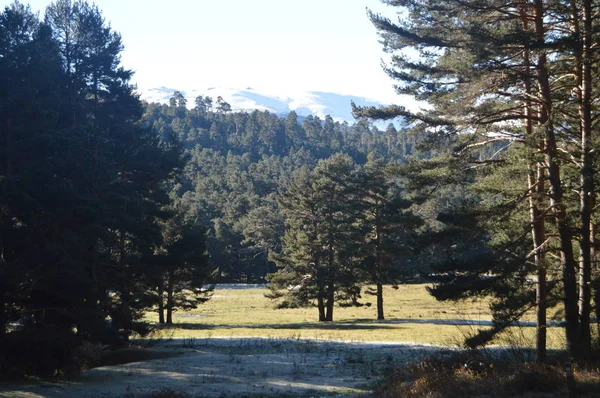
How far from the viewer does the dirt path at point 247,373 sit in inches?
560

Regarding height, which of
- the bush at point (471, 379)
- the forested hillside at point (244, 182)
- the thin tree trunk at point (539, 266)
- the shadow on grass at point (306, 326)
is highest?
the forested hillside at point (244, 182)

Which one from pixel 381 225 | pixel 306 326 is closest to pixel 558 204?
pixel 306 326

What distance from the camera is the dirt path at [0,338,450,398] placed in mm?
14227

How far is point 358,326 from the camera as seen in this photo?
36.7 metres

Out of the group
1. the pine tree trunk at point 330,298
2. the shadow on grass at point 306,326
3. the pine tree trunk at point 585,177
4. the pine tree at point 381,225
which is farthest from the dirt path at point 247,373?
the pine tree trunk at point 330,298

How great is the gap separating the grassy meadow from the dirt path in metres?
2.69

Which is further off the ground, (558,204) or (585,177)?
(585,177)

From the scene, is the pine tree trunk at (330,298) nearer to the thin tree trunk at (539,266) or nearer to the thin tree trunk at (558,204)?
the thin tree trunk at (539,266)

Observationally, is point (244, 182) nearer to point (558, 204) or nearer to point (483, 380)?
point (558, 204)

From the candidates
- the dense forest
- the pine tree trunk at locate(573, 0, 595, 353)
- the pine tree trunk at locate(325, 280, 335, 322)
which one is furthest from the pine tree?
the pine tree trunk at locate(573, 0, 595, 353)

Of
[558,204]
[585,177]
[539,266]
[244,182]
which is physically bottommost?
[539,266]

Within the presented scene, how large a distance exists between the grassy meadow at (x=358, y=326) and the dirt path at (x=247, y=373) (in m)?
2.69

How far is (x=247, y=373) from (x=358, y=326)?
67.8 feet

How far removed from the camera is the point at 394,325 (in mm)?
36688
